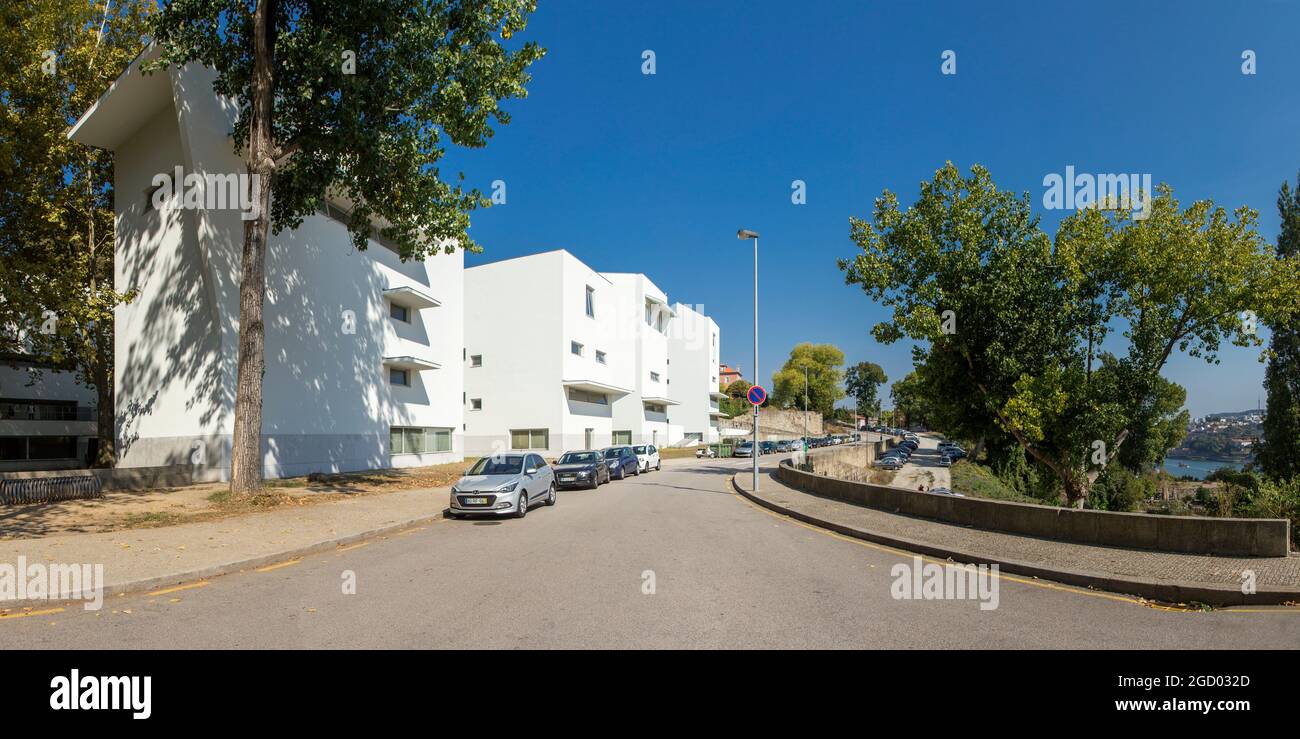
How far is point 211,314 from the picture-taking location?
782 inches

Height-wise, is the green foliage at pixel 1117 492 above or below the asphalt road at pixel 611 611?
below

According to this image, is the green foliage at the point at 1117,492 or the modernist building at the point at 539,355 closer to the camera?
the green foliage at the point at 1117,492

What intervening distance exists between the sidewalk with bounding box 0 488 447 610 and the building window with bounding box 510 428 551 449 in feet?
87.1

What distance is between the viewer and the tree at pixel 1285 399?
2578cm

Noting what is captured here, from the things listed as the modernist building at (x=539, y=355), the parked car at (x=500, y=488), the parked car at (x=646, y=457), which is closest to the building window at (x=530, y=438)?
the modernist building at (x=539, y=355)

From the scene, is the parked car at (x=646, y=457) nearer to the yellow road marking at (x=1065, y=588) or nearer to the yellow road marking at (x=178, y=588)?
the yellow road marking at (x=1065, y=588)

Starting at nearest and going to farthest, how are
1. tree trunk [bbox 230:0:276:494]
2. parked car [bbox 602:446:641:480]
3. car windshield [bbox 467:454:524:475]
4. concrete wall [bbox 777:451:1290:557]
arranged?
concrete wall [bbox 777:451:1290:557] < tree trunk [bbox 230:0:276:494] < car windshield [bbox 467:454:524:475] < parked car [bbox 602:446:641:480]

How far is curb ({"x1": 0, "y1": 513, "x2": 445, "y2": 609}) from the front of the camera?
639 centimetres

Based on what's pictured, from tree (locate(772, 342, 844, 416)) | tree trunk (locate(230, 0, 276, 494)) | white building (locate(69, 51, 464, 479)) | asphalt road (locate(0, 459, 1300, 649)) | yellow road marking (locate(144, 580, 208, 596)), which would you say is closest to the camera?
asphalt road (locate(0, 459, 1300, 649))

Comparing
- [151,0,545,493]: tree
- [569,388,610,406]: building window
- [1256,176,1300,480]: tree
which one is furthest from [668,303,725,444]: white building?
[151,0,545,493]: tree

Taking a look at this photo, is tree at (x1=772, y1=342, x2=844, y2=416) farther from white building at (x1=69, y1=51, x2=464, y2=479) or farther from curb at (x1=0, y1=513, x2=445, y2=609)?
curb at (x1=0, y1=513, x2=445, y2=609)

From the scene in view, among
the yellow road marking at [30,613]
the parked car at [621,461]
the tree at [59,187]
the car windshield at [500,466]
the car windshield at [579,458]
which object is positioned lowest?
the parked car at [621,461]

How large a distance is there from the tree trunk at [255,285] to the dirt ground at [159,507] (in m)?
0.81
